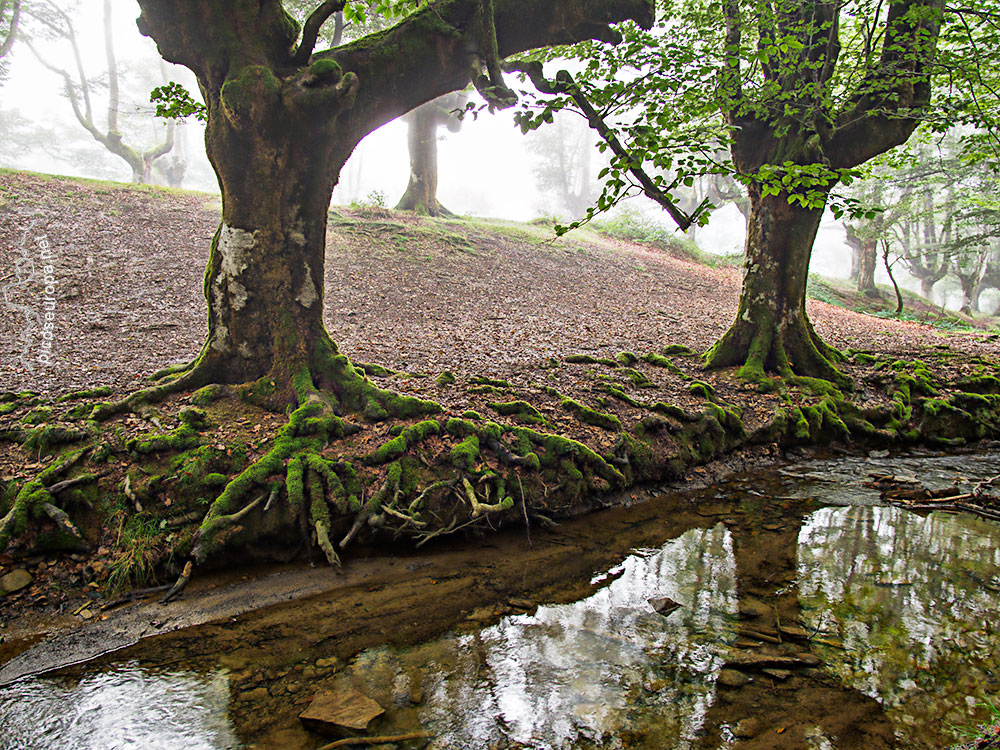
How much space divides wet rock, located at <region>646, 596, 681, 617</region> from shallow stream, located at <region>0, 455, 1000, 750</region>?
0.04 meters

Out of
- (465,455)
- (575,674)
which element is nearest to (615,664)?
(575,674)

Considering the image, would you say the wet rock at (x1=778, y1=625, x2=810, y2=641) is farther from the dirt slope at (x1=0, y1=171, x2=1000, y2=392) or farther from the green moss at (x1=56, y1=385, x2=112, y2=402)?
the green moss at (x1=56, y1=385, x2=112, y2=402)

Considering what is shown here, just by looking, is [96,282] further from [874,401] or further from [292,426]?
[874,401]

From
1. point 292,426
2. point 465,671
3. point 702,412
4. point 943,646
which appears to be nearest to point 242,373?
point 292,426

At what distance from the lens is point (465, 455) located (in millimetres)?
5773

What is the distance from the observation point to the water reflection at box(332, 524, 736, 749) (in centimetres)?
315

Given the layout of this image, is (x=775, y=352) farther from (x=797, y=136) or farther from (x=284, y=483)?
(x=284, y=483)

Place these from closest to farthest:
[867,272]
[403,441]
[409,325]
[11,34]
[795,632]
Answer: [795,632] → [403,441] → [409,325] → [11,34] → [867,272]

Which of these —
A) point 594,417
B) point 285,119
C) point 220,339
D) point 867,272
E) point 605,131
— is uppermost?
point 285,119

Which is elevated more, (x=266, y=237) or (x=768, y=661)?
(x=266, y=237)

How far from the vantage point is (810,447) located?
8375mm

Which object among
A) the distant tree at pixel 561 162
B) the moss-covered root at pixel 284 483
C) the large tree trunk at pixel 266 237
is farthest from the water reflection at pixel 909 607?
the distant tree at pixel 561 162

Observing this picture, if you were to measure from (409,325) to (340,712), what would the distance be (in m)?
8.84

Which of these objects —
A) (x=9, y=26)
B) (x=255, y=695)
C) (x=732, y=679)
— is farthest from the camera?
(x=9, y=26)
